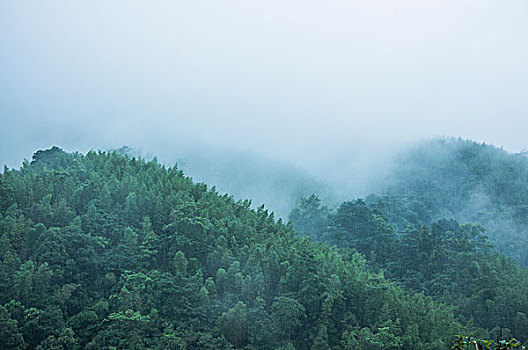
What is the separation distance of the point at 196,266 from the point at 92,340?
Answer: 3.85 meters

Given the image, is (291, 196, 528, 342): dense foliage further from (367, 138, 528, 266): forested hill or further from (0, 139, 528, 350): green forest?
(367, 138, 528, 266): forested hill

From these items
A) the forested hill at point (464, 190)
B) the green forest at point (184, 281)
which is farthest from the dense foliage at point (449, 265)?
the forested hill at point (464, 190)

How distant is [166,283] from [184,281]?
1.65 ft

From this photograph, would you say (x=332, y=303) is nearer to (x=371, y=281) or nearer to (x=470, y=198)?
(x=371, y=281)

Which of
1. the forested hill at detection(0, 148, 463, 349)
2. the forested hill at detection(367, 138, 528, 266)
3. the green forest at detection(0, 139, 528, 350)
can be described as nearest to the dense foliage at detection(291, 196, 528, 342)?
the green forest at detection(0, 139, 528, 350)

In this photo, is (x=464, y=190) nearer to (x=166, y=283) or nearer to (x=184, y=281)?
(x=184, y=281)

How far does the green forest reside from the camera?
1352cm

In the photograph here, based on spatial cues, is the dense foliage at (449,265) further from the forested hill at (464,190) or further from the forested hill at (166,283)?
the forested hill at (464,190)

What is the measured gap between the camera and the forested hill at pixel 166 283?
13398 mm

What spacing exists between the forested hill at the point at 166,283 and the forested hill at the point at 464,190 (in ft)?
57.5

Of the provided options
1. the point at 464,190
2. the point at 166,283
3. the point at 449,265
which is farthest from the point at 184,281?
the point at 464,190

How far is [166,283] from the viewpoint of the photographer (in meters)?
14.8

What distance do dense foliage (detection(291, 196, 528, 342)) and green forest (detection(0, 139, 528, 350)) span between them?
76mm

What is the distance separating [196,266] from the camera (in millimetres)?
15961
